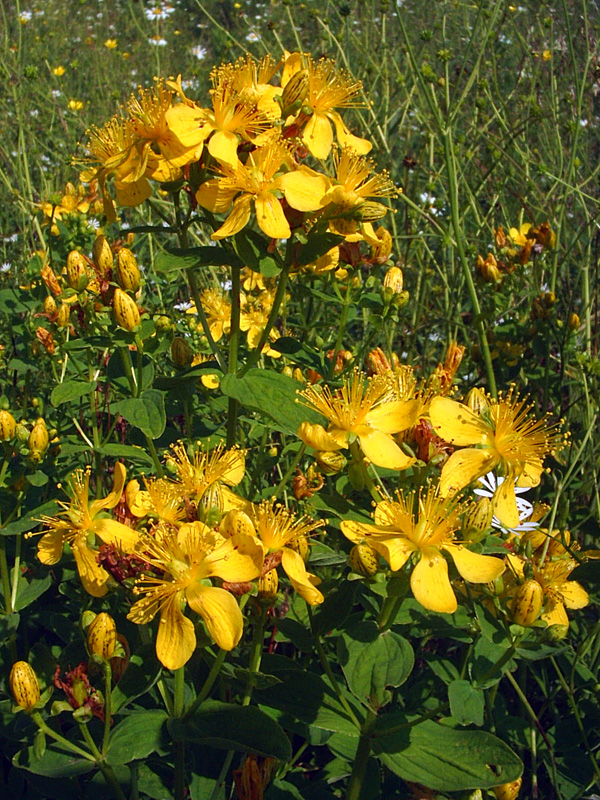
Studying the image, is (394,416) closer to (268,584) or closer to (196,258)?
(268,584)

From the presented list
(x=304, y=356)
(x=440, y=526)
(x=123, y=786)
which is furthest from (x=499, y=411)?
(x=123, y=786)

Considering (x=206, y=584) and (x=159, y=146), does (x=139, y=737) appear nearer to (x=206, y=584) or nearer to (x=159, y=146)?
(x=206, y=584)

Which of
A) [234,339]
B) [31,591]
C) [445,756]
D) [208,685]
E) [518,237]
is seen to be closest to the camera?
[208,685]

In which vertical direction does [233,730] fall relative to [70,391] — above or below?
below

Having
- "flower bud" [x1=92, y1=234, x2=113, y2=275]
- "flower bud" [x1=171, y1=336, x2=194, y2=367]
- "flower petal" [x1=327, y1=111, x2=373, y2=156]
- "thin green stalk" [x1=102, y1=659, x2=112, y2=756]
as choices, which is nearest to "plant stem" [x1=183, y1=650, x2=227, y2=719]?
"thin green stalk" [x1=102, y1=659, x2=112, y2=756]

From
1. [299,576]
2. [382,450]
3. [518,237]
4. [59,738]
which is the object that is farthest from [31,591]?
[518,237]

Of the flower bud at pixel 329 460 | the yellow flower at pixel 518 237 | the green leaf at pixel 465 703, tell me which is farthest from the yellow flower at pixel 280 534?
the yellow flower at pixel 518 237
